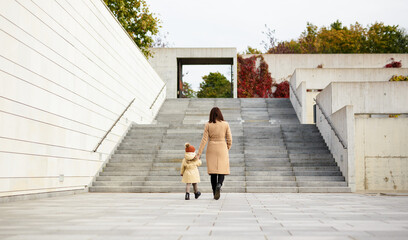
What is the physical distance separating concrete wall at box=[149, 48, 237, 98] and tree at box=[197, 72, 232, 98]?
38.9m

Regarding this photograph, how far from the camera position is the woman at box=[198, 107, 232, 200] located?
8297 mm

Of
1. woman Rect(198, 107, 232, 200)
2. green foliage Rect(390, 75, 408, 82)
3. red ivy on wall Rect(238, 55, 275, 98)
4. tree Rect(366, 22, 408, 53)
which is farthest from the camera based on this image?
tree Rect(366, 22, 408, 53)

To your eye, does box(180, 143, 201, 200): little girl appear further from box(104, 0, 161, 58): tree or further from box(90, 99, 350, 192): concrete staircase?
box(104, 0, 161, 58): tree

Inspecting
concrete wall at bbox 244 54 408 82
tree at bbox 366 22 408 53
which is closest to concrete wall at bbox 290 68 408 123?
concrete wall at bbox 244 54 408 82

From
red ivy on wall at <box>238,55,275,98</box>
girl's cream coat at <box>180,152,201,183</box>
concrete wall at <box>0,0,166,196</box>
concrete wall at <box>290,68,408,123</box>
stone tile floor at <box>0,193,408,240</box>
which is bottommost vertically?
stone tile floor at <box>0,193,408,240</box>

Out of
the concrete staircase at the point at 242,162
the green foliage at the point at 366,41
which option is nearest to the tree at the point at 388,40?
the green foliage at the point at 366,41

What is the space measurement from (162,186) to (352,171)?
4440 mm

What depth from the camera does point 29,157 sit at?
813 centimetres

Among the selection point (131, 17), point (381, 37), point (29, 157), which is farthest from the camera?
point (381, 37)

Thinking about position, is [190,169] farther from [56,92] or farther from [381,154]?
[381,154]

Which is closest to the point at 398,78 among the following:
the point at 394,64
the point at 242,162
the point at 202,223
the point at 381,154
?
the point at 394,64

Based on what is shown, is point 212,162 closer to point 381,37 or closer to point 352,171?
point 352,171

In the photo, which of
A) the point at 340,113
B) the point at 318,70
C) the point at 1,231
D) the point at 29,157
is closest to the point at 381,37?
the point at 318,70

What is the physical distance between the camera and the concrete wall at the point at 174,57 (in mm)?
27797
